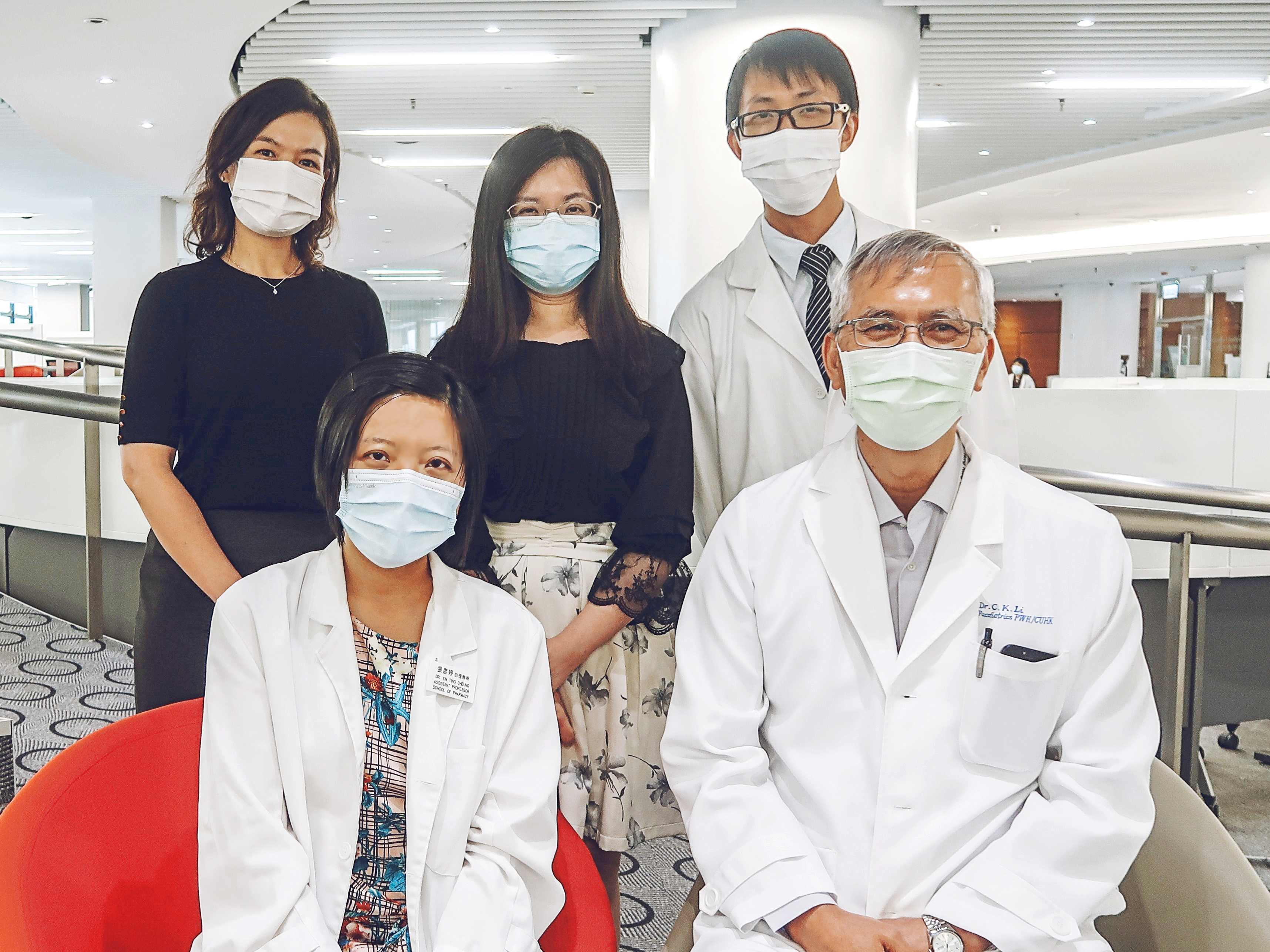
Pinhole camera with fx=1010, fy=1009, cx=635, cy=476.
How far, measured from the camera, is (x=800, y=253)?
2.05 m

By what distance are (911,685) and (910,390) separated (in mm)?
415

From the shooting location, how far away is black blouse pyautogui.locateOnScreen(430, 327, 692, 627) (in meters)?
1.66

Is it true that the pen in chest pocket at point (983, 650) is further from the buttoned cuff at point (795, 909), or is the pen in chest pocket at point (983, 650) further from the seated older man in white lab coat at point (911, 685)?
the buttoned cuff at point (795, 909)

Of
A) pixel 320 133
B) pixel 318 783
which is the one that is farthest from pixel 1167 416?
pixel 318 783

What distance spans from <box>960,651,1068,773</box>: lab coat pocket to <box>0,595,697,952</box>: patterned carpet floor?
1277 mm

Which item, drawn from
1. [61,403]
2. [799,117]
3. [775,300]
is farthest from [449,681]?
[61,403]

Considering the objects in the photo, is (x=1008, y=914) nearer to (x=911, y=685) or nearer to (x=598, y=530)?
(x=911, y=685)

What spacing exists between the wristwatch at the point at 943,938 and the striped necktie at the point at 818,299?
0.99 metres

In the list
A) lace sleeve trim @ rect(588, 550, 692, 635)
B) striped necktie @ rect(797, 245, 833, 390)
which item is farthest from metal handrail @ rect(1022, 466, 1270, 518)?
lace sleeve trim @ rect(588, 550, 692, 635)

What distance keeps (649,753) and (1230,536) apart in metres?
1.21

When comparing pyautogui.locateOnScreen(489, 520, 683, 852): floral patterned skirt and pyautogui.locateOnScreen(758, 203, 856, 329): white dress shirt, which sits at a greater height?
pyautogui.locateOnScreen(758, 203, 856, 329): white dress shirt

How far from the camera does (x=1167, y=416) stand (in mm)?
5180

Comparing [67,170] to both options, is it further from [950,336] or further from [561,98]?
[950,336]

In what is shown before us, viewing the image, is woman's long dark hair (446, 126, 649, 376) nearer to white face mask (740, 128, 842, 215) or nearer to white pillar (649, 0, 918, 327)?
white face mask (740, 128, 842, 215)
